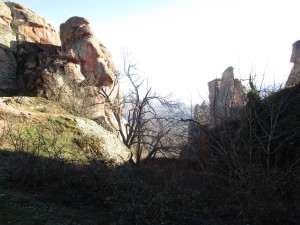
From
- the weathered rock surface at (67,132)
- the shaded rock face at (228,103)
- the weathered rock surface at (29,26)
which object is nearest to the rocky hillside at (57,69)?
the weathered rock surface at (29,26)

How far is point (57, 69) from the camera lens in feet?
70.8

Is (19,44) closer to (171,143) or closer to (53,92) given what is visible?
(53,92)

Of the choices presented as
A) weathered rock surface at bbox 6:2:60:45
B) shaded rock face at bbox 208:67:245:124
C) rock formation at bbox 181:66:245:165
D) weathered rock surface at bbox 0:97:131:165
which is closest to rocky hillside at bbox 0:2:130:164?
weathered rock surface at bbox 6:2:60:45

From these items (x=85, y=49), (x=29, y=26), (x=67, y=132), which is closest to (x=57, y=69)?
(x=85, y=49)

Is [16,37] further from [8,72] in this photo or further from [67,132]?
[67,132]

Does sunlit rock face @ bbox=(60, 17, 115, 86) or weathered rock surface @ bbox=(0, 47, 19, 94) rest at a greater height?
sunlit rock face @ bbox=(60, 17, 115, 86)

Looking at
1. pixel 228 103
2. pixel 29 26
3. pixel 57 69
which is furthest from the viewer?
pixel 29 26

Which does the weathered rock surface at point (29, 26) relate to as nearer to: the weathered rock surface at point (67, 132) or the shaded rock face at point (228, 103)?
the weathered rock surface at point (67, 132)

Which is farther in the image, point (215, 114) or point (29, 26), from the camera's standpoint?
point (29, 26)

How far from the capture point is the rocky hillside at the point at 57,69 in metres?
19.8

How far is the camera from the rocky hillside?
19828 mm

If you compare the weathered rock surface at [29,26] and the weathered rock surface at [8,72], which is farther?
the weathered rock surface at [29,26]

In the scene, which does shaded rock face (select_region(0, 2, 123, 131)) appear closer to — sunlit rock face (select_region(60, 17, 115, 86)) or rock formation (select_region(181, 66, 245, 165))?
sunlit rock face (select_region(60, 17, 115, 86))

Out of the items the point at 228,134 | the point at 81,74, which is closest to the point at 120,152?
the point at 228,134
